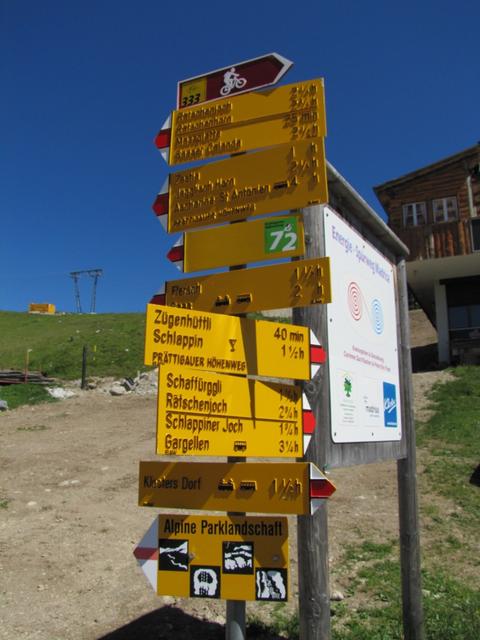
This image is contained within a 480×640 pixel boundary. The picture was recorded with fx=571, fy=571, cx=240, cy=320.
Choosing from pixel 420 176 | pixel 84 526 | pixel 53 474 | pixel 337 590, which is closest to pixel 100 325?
pixel 420 176

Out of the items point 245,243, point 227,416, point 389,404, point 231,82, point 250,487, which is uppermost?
point 231,82

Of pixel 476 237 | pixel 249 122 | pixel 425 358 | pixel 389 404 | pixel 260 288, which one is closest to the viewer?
pixel 260 288

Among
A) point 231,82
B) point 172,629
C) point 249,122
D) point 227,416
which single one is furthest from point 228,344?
point 172,629

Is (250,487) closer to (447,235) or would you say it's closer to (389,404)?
(389,404)

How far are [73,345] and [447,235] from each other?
69.2ft

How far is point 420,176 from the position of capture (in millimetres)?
21859

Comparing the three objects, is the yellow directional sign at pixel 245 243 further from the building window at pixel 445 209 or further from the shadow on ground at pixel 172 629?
the building window at pixel 445 209

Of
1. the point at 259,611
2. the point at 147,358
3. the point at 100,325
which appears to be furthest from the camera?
the point at 100,325

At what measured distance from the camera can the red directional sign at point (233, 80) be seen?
134 inches

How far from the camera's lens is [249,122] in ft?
11.2

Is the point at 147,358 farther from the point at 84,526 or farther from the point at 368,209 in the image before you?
the point at 84,526

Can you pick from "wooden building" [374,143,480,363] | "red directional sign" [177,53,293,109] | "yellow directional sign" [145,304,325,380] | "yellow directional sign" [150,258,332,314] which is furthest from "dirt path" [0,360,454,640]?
"wooden building" [374,143,480,363]

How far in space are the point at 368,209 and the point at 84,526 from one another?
5.24 m

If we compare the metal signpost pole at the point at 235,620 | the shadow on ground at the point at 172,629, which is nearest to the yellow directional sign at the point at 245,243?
the metal signpost pole at the point at 235,620
